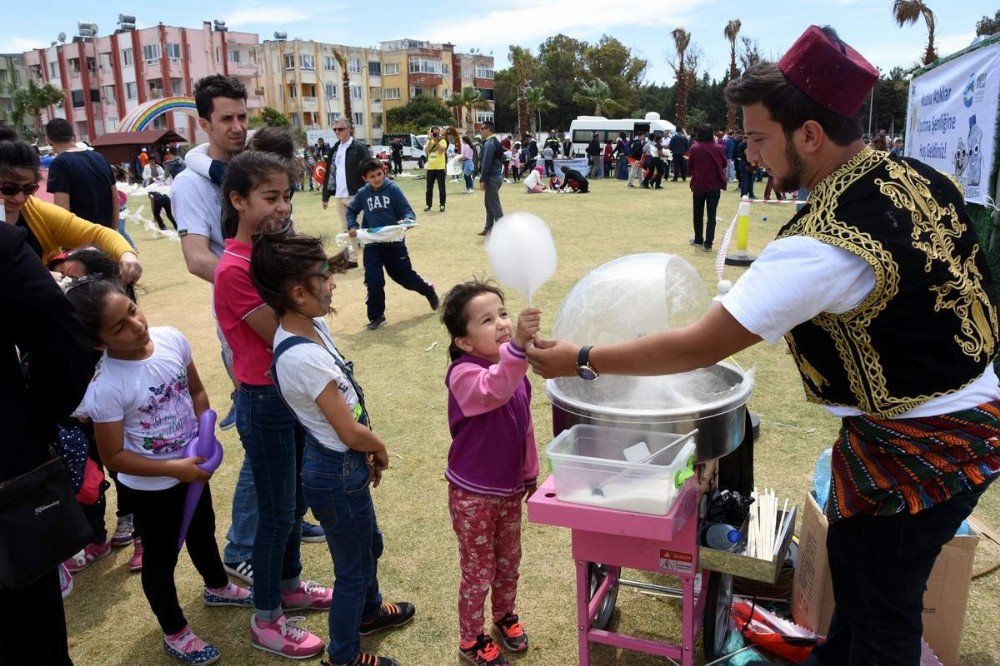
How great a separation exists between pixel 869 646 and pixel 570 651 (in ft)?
4.03

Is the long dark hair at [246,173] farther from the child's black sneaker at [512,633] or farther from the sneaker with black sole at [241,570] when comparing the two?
the child's black sneaker at [512,633]

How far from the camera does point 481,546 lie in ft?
8.28

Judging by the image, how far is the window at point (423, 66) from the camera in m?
80.4

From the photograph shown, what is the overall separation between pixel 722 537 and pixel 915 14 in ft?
142

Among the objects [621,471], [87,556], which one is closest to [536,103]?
[87,556]

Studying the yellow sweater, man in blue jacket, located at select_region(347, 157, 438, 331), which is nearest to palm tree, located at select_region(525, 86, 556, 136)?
man in blue jacket, located at select_region(347, 157, 438, 331)

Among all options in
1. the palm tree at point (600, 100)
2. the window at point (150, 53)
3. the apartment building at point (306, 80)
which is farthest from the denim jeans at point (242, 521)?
the window at point (150, 53)

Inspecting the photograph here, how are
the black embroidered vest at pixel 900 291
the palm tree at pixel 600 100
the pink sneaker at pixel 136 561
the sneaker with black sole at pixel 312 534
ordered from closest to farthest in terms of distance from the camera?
the black embroidered vest at pixel 900 291 < the pink sneaker at pixel 136 561 < the sneaker with black sole at pixel 312 534 < the palm tree at pixel 600 100

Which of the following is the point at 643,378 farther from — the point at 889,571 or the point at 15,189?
the point at 15,189

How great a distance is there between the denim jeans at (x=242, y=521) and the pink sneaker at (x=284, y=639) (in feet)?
1.77

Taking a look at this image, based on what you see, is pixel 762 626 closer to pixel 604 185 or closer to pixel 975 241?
pixel 975 241

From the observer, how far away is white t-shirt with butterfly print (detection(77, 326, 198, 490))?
255 centimetres

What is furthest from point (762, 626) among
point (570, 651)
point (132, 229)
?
point (132, 229)

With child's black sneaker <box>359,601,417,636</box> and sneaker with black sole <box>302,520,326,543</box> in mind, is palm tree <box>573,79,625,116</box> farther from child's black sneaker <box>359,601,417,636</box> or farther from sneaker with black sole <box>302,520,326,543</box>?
child's black sneaker <box>359,601,417,636</box>
